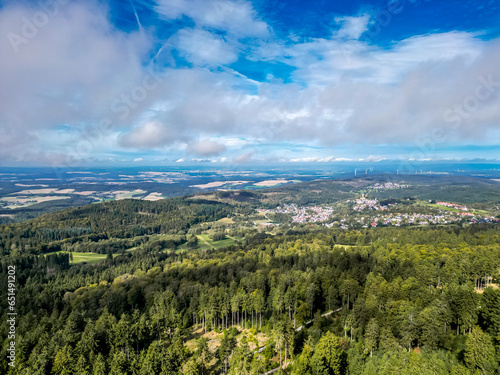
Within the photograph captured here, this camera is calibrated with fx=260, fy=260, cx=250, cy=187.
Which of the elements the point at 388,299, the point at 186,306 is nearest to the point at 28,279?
the point at 186,306

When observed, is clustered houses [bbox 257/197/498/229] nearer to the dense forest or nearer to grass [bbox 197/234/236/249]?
grass [bbox 197/234/236/249]

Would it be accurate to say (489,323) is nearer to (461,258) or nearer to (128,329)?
(461,258)

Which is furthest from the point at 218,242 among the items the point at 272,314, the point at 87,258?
the point at 272,314

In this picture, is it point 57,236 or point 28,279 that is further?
point 57,236

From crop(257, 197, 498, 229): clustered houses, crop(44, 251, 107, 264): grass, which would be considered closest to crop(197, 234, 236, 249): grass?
crop(44, 251, 107, 264): grass

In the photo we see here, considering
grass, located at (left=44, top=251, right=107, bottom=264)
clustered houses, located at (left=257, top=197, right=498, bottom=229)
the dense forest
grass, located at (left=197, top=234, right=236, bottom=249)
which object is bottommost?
grass, located at (left=197, top=234, right=236, bottom=249)

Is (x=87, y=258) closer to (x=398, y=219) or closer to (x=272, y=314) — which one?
(x=272, y=314)

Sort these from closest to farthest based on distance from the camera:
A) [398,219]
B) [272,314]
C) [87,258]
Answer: [272,314] → [87,258] → [398,219]

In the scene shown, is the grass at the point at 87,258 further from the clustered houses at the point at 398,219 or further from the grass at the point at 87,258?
the clustered houses at the point at 398,219
